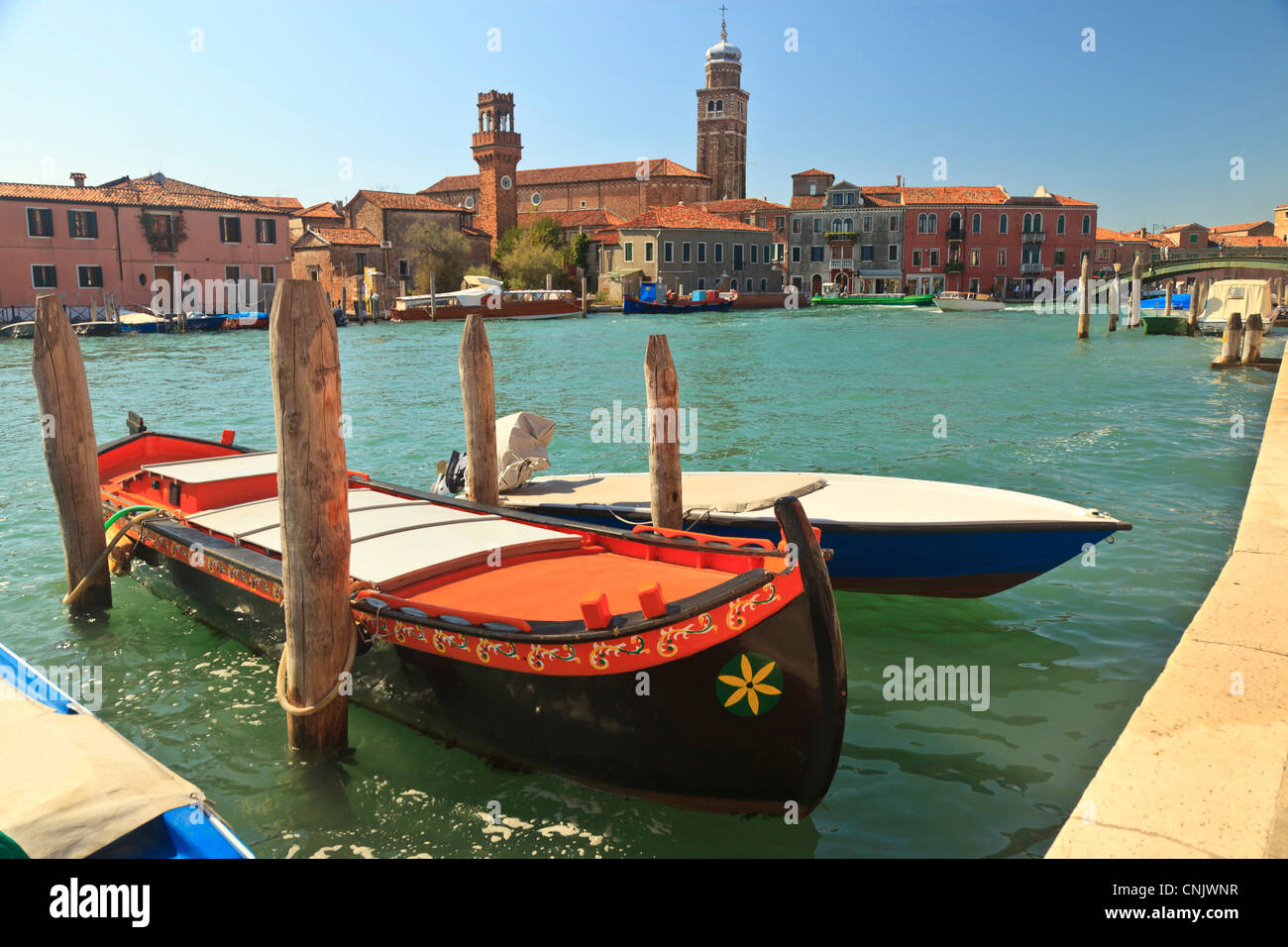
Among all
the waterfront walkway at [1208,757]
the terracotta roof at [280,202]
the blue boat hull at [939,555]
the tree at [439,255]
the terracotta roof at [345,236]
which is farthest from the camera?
the tree at [439,255]

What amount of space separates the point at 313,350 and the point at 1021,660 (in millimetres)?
4349

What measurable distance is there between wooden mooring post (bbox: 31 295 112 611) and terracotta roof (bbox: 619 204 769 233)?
52148 mm

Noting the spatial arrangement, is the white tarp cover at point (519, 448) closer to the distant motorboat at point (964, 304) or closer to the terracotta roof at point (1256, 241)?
the distant motorboat at point (964, 304)

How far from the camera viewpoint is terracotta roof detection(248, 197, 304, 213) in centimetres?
4504

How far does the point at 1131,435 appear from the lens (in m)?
13.4

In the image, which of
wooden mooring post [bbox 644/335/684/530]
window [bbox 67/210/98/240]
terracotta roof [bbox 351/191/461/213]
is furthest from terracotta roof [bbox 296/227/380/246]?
wooden mooring post [bbox 644/335/684/530]

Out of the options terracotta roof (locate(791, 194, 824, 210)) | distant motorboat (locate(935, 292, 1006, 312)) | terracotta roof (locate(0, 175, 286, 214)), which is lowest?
distant motorboat (locate(935, 292, 1006, 312))

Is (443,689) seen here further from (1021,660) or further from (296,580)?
(1021,660)

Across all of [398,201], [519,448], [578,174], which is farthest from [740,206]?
[519,448]

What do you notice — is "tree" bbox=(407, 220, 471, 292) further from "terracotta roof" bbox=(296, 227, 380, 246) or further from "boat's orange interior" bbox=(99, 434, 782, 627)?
"boat's orange interior" bbox=(99, 434, 782, 627)

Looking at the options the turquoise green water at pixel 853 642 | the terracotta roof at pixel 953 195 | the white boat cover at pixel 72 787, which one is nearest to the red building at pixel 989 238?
the terracotta roof at pixel 953 195

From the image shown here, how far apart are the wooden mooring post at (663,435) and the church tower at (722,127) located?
229 ft

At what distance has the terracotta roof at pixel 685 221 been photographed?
5669 cm
